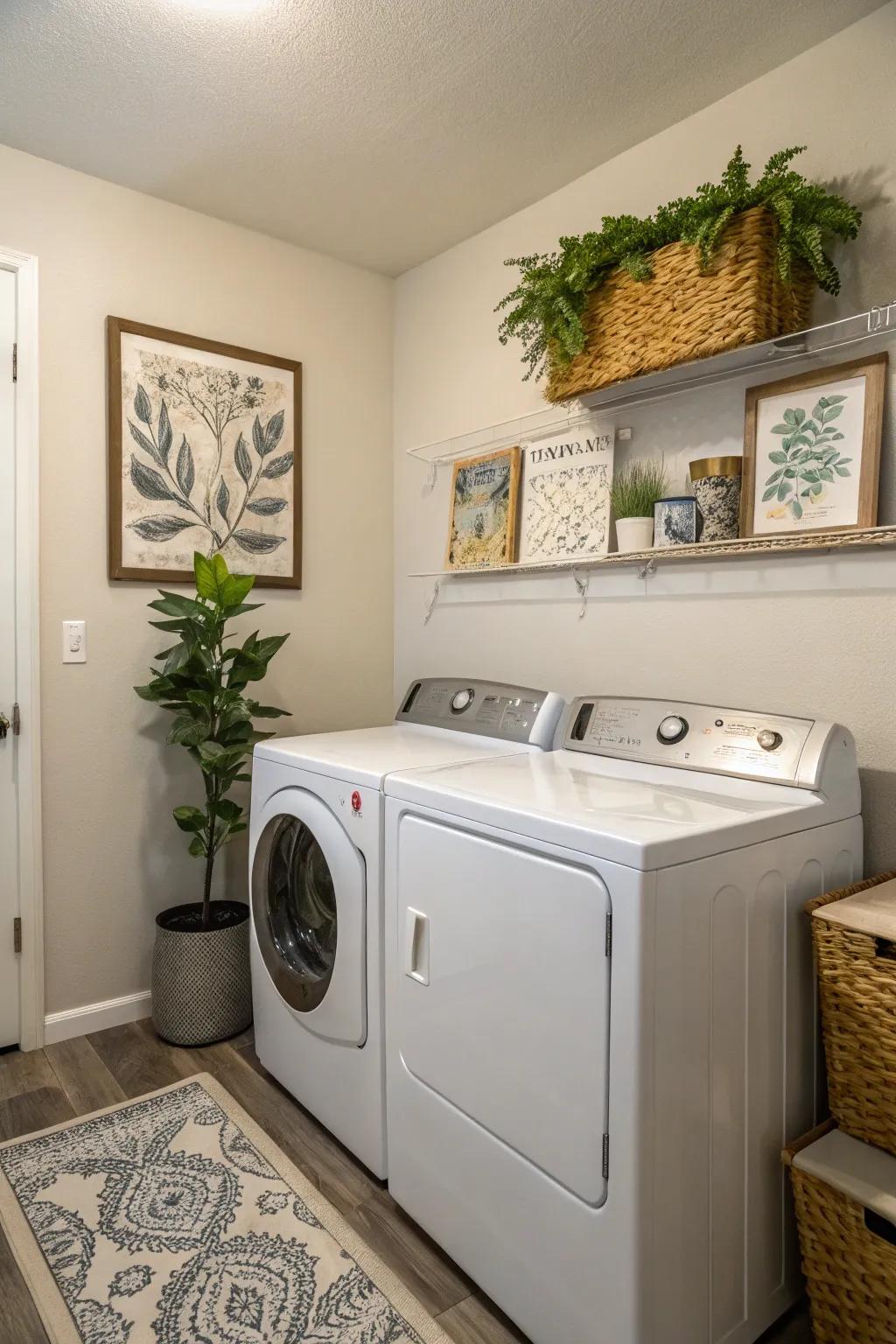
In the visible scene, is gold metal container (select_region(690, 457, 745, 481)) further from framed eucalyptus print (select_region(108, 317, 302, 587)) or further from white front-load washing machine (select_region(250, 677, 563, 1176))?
framed eucalyptus print (select_region(108, 317, 302, 587))

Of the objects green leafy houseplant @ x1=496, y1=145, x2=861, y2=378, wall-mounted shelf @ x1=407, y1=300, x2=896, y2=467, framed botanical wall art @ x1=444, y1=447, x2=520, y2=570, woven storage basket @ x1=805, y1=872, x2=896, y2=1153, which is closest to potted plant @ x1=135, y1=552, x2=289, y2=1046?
framed botanical wall art @ x1=444, y1=447, x2=520, y2=570

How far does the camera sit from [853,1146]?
131 centimetres

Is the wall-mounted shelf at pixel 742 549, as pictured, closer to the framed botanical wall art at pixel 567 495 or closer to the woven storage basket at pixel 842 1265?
the framed botanical wall art at pixel 567 495

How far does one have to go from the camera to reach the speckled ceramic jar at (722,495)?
1798mm

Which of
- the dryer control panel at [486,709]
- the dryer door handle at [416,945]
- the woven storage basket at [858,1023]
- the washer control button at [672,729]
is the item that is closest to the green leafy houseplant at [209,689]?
the dryer control panel at [486,709]

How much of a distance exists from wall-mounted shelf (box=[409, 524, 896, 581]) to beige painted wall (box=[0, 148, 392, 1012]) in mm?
944

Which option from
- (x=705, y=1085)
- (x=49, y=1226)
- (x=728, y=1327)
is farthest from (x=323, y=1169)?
(x=705, y=1085)

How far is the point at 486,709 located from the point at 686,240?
1.19 m

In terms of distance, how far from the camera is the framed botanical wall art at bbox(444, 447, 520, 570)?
2.42 metres

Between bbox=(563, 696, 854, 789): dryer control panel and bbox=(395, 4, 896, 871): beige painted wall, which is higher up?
bbox=(395, 4, 896, 871): beige painted wall

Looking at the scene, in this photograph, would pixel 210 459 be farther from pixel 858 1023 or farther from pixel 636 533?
Result: pixel 858 1023

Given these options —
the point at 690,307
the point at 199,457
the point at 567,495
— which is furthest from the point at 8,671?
the point at 690,307

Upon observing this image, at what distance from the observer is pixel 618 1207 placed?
3.72ft

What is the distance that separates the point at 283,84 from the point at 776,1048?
2.28 metres
